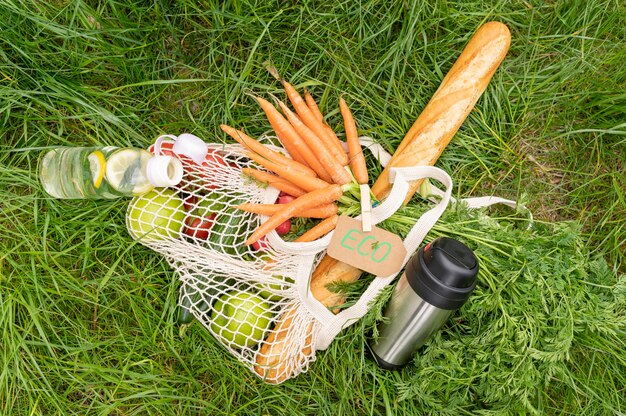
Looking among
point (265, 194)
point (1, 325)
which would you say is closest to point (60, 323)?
point (1, 325)

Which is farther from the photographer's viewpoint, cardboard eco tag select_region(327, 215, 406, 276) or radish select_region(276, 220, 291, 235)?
radish select_region(276, 220, 291, 235)

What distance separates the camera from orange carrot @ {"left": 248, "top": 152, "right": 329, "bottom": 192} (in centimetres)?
167

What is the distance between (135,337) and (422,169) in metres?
1.31

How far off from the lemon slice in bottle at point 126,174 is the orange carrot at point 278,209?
0.37m

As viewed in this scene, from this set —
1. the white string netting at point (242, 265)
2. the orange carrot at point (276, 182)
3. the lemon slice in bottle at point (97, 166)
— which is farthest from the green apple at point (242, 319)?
the lemon slice in bottle at point (97, 166)

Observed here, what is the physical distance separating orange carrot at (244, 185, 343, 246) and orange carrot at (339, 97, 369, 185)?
0.46ft

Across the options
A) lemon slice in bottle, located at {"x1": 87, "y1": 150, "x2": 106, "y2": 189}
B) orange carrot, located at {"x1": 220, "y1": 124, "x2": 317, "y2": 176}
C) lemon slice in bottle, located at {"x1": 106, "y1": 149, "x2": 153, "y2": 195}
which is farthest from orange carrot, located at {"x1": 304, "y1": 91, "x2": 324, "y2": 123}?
lemon slice in bottle, located at {"x1": 87, "y1": 150, "x2": 106, "y2": 189}

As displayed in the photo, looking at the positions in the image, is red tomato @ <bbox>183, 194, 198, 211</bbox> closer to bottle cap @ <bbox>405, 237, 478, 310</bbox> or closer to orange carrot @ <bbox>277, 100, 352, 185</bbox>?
orange carrot @ <bbox>277, 100, 352, 185</bbox>

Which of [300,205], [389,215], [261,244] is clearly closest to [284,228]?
[261,244]

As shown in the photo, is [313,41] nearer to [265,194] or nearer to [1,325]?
[265,194]

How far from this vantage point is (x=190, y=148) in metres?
1.71

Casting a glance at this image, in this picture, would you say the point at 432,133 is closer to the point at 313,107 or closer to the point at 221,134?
the point at 313,107

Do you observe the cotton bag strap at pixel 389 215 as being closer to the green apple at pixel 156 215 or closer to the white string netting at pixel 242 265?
the white string netting at pixel 242 265

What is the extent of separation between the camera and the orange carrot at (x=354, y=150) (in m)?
1.73
